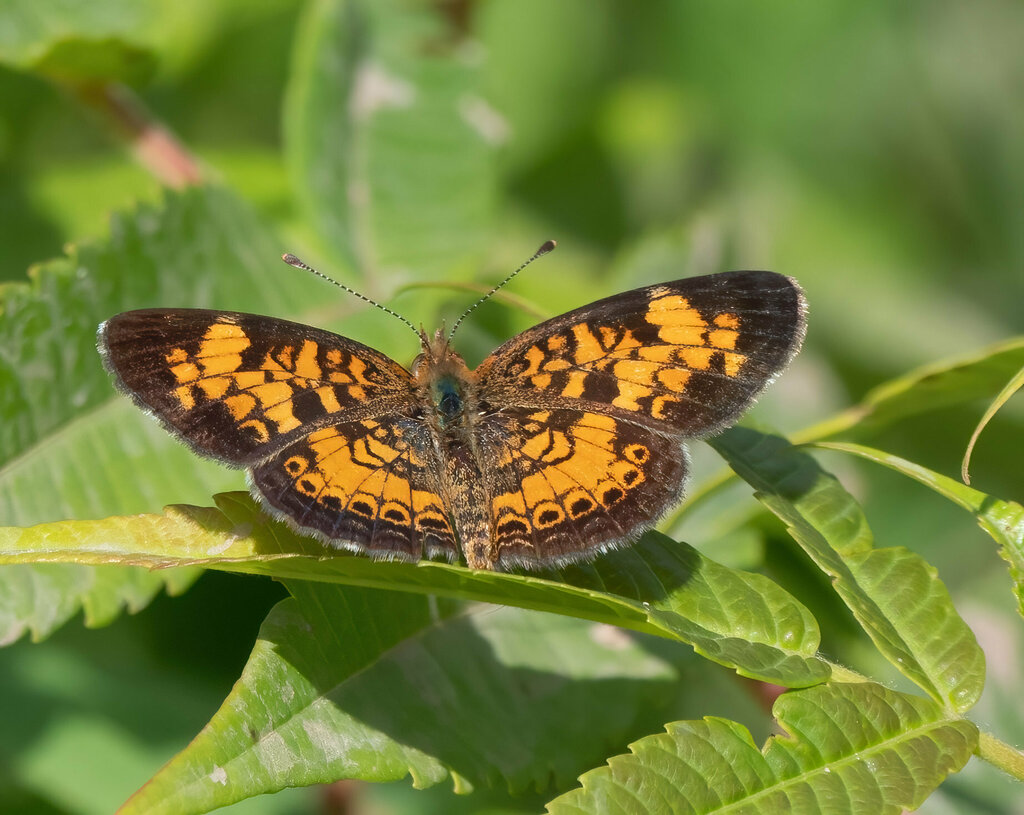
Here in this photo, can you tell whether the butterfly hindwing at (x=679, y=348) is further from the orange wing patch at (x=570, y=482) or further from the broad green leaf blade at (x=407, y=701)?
the broad green leaf blade at (x=407, y=701)

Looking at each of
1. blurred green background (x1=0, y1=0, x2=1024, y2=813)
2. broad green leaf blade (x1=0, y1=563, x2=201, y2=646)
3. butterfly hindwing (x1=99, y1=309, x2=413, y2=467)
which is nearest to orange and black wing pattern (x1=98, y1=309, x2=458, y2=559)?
butterfly hindwing (x1=99, y1=309, x2=413, y2=467)

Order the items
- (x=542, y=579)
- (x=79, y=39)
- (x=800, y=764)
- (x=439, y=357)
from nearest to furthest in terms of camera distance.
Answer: (x=800, y=764) → (x=542, y=579) → (x=439, y=357) → (x=79, y=39)

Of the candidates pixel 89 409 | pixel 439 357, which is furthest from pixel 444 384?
pixel 89 409

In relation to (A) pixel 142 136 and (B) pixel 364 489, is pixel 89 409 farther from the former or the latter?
(A) pixel 142 136

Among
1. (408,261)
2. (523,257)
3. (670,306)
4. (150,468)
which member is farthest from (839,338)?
(150,468)

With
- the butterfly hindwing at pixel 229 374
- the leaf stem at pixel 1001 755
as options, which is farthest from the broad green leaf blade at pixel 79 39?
the leaf stem at pixel 1001 755

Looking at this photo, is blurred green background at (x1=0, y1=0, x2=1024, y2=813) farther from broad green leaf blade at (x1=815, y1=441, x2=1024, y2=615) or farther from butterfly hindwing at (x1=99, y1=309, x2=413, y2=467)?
broad green leaf blade at (x1=815, y1=441, x2=1024, y2=615)
